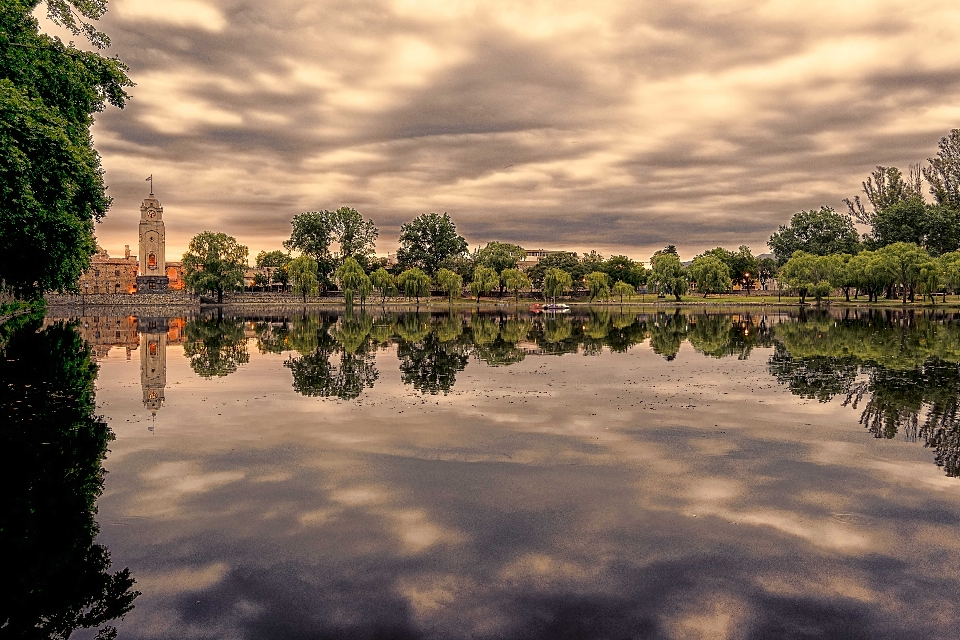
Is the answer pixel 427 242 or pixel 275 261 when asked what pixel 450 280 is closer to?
pixel 427 242

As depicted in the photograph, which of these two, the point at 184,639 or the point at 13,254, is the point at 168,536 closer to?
the point at 184,639

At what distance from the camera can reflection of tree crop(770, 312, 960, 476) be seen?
1616 centimetres

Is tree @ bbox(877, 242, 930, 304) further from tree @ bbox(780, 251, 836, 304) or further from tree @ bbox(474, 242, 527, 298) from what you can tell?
tree @ bbox(474, 242, 527, 298)

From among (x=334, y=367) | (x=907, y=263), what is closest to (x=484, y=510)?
(x=334, y=367)

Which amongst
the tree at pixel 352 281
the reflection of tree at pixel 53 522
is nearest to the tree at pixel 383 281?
the tree at pixel 352 281

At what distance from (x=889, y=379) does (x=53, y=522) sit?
85.9ft

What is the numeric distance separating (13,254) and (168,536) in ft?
84.5

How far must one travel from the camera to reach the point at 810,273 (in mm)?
119812

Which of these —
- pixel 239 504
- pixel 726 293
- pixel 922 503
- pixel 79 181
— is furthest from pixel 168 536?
pixel 726 293

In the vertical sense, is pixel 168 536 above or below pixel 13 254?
below

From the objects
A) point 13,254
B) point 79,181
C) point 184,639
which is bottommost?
point 184,639

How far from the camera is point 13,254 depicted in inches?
1118

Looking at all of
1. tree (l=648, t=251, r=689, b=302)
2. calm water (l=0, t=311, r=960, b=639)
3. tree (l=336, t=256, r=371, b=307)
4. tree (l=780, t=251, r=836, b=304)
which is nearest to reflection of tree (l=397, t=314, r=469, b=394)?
calm water (l=0, t=311, r=960, b=639)

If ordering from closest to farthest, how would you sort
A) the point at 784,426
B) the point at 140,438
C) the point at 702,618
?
the point at 702,618
the point at 140,438
the point at 784,426
